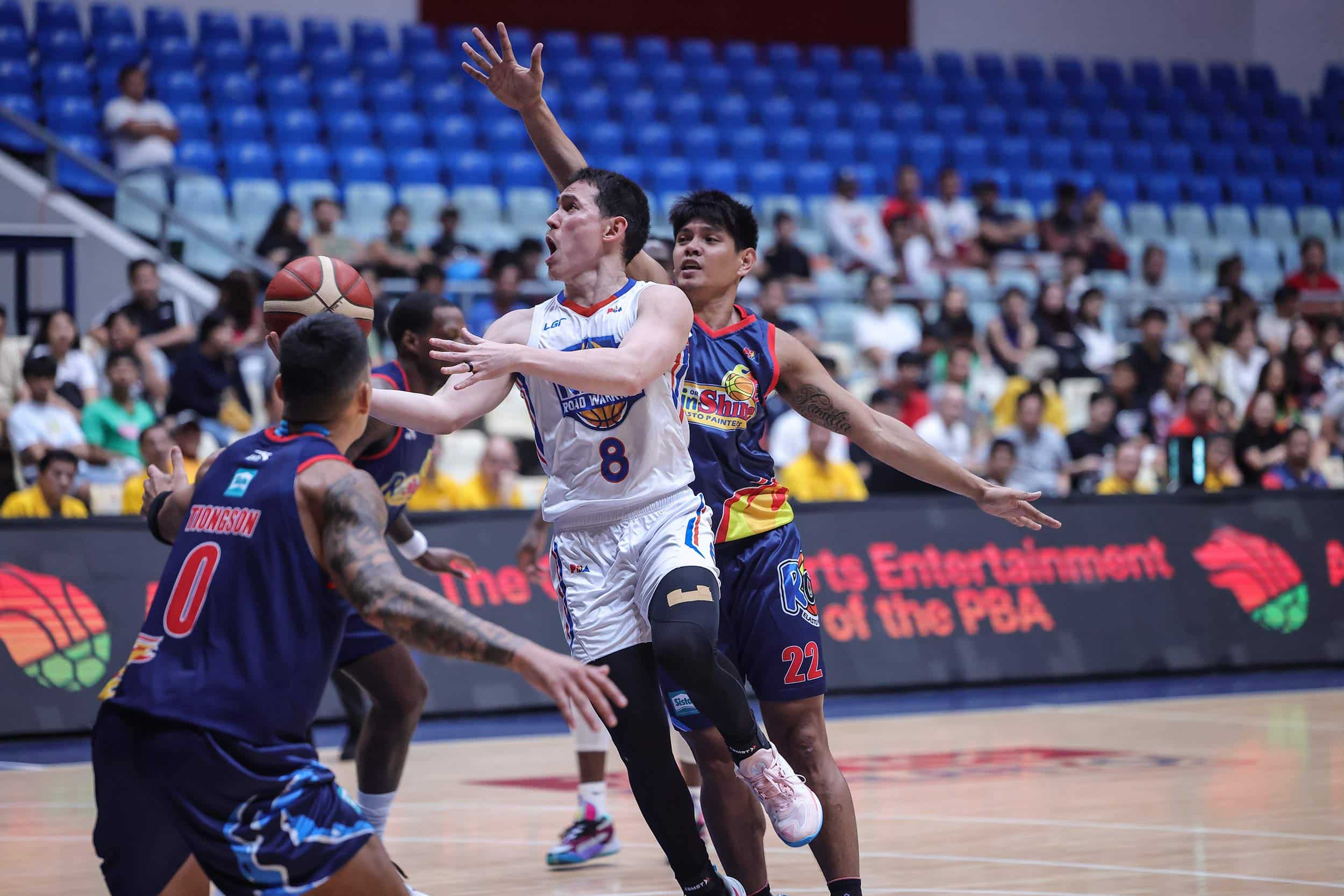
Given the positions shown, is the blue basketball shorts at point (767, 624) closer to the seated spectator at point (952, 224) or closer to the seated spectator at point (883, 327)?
the seated spectator at point (883, 327)

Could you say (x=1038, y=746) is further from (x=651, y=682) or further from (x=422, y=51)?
(x=422, y=51)

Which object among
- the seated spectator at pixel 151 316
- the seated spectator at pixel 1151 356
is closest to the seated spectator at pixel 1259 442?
the seated spectator at pixel 1151 356

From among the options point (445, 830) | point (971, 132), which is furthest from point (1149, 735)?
point (971, 132)

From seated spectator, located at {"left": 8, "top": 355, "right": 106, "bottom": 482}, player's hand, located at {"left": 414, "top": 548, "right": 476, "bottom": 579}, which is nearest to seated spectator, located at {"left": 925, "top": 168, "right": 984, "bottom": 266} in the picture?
seated spectator, located at {"left": 8, "top": 355, "right": 106, "bottom": 482}

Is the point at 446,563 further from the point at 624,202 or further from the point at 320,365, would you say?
the point at 320,365

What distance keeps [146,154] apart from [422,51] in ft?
14.6

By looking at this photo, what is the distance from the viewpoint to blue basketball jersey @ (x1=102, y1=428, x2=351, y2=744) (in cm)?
360

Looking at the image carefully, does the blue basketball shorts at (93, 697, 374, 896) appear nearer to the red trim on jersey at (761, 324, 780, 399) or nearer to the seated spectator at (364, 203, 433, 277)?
the red trim on jersey at (761, 324, 780, 399)

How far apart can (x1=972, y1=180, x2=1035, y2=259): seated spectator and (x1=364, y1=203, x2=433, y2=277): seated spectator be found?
5810mm

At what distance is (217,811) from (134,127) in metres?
12.1

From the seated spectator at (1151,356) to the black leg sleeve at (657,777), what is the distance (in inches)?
429

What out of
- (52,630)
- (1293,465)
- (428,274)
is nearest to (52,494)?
(52,630)

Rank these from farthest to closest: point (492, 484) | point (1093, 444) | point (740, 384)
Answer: point (1093, 444) < point (492, 484) < point (740, 384)

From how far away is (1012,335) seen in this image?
1521 centimetres
